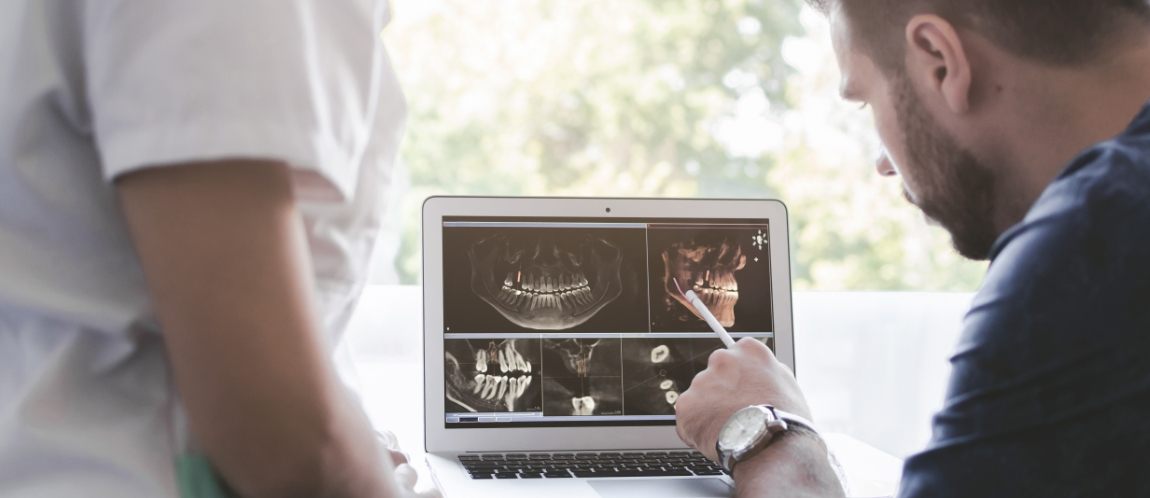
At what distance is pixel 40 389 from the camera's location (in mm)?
506

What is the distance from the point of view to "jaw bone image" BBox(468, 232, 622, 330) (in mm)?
1362

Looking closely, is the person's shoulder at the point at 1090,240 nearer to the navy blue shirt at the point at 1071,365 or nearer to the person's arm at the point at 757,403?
the navy blue shirt at the point at 1071,365

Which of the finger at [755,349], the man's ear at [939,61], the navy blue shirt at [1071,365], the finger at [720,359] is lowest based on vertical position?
the finger at [720,359]

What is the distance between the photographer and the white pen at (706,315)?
1.26 meters

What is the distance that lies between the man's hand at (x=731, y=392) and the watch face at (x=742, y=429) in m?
0.03

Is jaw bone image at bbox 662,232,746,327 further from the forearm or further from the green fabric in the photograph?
the green fabric

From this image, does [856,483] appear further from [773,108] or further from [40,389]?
[773,108]

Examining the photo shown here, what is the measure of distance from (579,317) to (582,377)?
0.26 feet

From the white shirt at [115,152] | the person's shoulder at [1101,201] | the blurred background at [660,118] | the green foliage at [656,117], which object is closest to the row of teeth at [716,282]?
the person's shoulder at [1101,201]

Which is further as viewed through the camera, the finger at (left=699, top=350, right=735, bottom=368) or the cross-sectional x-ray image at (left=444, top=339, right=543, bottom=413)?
the cross-sectional x-ray image at (left=444, top=339, right=543, bottom=413)

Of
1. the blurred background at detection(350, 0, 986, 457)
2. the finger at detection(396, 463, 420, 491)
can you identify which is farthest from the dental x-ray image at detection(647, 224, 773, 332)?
the blurred background at detection(350, 0, 986, 457)

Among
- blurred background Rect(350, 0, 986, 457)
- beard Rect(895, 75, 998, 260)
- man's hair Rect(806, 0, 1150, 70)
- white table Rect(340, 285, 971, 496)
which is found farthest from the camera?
blurred background Rect(350, 0, 986, 457)

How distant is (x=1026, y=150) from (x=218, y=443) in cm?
76

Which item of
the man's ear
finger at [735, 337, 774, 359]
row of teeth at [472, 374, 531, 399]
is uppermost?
the man's ear
